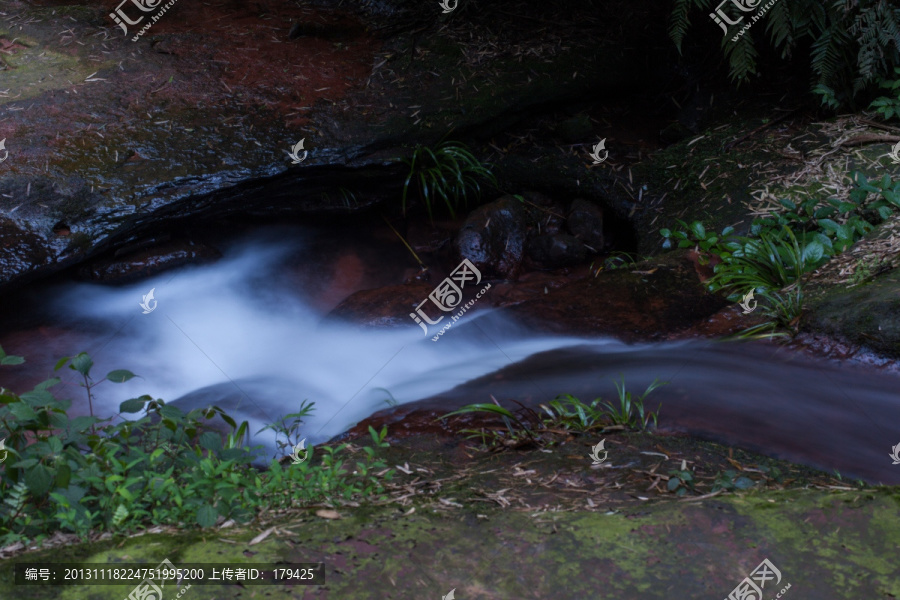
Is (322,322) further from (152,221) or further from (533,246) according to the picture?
(533,246)

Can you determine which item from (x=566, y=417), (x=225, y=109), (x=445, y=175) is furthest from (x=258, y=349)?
(x=566, y=417)

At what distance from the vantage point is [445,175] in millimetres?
5672

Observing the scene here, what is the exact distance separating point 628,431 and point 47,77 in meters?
5.45

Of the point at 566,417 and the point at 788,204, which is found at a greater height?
the point at 788,204

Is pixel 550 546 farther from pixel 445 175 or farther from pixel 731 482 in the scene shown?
pixel 445 175

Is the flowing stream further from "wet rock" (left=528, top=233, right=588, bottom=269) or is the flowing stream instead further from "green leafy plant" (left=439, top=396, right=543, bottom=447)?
"wet rock" (left=528, top=233, right=588, bottom=269)

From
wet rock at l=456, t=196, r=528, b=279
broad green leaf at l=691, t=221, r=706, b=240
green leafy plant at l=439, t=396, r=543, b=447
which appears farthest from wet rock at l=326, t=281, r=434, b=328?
broad green leaf at l=691, t=221, r=706, b=240

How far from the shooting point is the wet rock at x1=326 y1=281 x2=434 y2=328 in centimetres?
481

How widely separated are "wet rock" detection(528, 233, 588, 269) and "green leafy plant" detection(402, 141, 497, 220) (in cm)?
73

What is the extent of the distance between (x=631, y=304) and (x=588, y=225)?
1434mm

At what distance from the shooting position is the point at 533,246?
5.57m

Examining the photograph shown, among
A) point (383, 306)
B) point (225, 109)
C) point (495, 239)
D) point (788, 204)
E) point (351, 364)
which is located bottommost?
point (351, 364)

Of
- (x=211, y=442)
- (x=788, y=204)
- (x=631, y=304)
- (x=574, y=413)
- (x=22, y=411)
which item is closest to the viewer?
(x=22, y=411)

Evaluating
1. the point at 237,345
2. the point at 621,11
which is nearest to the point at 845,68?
the point at 621,11
